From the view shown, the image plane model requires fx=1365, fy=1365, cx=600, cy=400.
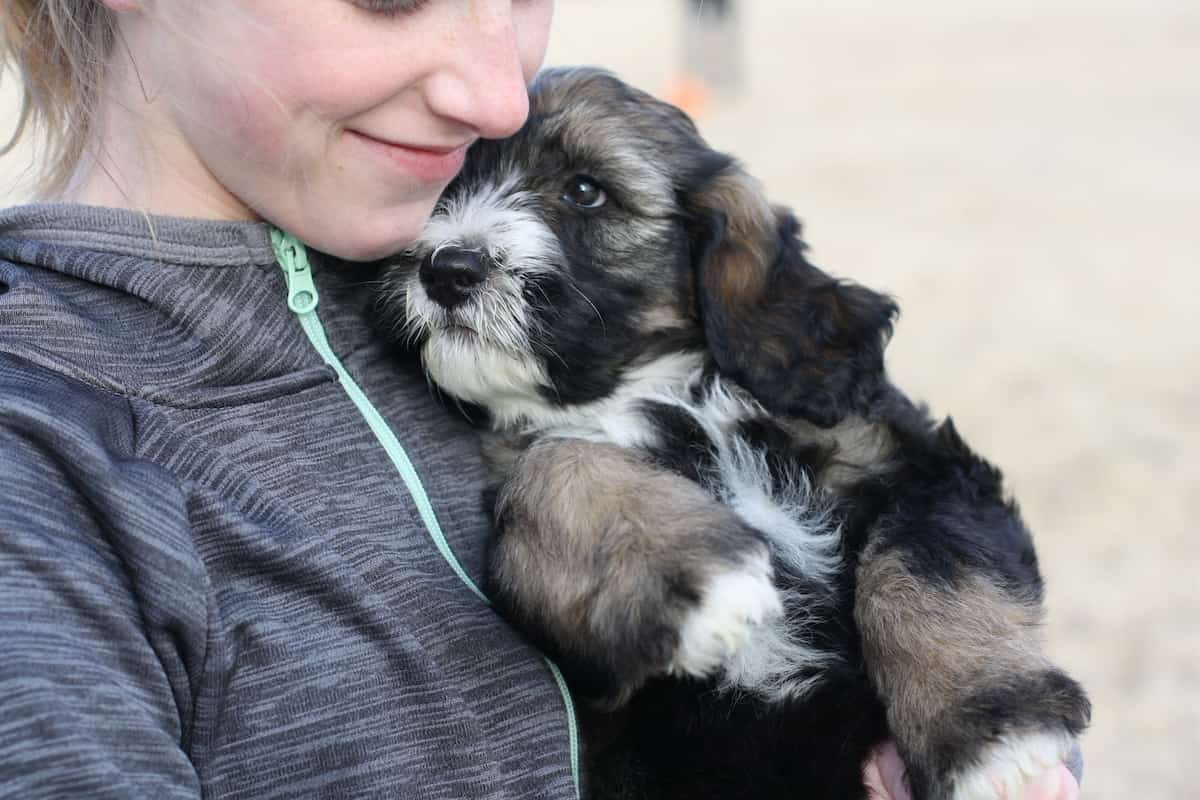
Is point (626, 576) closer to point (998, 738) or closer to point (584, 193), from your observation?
point (998, 738)

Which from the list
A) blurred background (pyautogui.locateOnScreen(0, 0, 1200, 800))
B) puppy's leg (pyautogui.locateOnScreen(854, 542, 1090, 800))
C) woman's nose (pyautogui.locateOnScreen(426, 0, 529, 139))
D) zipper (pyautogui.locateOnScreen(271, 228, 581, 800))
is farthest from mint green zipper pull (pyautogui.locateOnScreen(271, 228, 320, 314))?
puppy's leg (pyautogui.locateOnScreen(854, 542, 1090, 800))

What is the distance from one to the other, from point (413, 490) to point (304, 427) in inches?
8.3

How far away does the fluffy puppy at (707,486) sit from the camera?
2262 millimetres

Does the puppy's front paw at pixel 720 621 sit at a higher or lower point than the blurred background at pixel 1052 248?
lower

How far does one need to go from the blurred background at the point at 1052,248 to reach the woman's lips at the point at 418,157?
783mm

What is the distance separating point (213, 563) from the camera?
1.99 m

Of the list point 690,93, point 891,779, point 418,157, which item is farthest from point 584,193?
point 690,93

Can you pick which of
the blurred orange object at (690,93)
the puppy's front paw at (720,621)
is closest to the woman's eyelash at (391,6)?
the puppy's front paw at (720,621)

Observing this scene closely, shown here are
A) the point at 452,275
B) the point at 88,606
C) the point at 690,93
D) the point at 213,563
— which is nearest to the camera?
the point at 88,606

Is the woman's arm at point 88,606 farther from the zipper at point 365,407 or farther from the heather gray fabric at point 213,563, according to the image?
the zipper at point 365,407

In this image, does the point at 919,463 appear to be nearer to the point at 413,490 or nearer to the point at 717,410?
the point at 717,410

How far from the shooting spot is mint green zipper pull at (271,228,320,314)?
237 cm

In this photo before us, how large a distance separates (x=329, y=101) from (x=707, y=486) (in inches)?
40.6

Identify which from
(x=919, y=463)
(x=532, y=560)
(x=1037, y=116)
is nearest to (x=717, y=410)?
(x=919, y=463)
